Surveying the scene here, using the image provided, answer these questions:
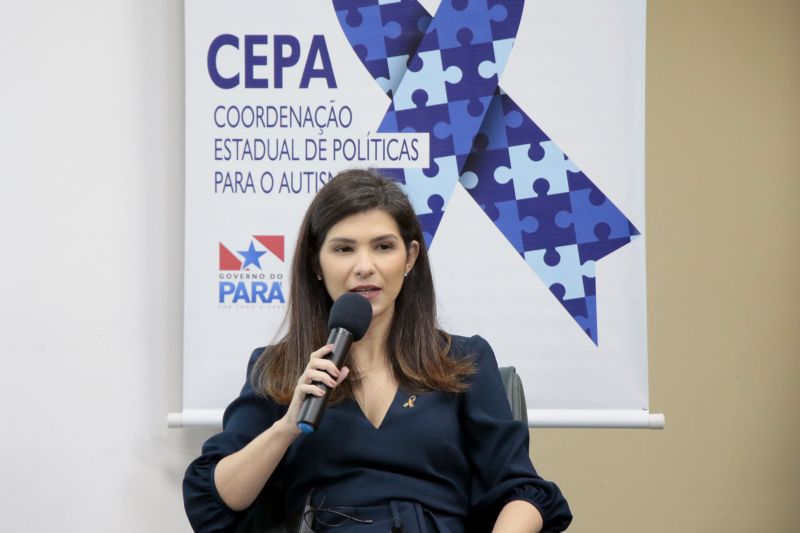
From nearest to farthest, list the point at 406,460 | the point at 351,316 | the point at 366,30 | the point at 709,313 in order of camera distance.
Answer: the point at 351,316, the point at 406,460, the point at 366,30, the point at 709,313

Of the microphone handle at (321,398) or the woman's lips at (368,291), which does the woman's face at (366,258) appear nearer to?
the woman's lips at (368,291)

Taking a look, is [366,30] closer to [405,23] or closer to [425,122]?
[405,23]

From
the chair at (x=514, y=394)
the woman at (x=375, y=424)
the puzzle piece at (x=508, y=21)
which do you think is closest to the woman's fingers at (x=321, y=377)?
the woman at (x=375, y=424)

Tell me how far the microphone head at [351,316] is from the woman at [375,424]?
19 cm

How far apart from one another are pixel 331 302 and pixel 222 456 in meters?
0.41

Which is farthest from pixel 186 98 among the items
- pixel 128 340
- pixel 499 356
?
pixel 499 356

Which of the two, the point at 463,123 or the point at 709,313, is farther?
the point at 709,313

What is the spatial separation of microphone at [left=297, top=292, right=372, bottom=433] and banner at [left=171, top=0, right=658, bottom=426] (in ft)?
3.37

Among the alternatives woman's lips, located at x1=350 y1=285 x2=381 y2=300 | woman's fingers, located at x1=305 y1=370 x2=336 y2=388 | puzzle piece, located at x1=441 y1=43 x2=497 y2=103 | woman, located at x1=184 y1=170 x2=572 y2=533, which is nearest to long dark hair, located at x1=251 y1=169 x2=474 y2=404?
woman, located at x1=184 y1=170 x2=572 y2=533

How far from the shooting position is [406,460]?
1.88 m

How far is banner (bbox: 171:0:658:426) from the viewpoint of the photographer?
2729 mm

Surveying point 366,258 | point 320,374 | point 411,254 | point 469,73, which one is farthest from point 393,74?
point 320,374

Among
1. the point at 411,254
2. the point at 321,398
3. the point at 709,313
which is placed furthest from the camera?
the point at 709,313

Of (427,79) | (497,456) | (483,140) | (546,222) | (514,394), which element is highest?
(427,79)
